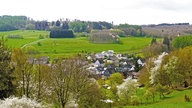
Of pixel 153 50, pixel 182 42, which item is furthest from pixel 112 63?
pixel 182 42

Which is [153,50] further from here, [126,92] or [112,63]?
[126,92]

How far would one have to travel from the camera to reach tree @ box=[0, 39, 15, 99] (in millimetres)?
39781

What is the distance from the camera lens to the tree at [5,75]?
39781mm

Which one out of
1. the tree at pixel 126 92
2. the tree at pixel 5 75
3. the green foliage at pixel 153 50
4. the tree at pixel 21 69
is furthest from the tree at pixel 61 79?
the green foliage at pixel 153 50

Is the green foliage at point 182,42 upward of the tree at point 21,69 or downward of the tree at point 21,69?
downward

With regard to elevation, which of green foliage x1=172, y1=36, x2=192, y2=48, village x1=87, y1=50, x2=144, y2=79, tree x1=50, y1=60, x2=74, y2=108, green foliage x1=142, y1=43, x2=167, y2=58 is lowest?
village x1=87, y1=50, x2=144, y2=79

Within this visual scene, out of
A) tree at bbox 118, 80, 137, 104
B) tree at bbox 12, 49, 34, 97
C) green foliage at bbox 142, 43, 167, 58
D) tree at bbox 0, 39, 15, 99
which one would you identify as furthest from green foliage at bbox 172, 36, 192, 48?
tree at bbox 0, 39, 15, 99

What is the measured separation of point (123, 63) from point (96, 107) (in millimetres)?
104295

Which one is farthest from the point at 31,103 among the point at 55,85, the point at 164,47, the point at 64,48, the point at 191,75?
the point at 64,48

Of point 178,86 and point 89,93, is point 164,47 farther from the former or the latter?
point 89,93

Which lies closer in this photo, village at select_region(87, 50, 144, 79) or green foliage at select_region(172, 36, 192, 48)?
village at select_region(87, 50, 144, 79)

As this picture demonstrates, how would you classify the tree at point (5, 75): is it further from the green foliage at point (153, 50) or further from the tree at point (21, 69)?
the green foliage at point (153, 50)

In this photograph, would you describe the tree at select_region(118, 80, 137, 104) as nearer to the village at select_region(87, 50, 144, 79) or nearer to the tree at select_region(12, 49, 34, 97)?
the tree at select_region(12, 49, 34, 97)

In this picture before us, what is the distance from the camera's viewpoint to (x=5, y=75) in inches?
1571
